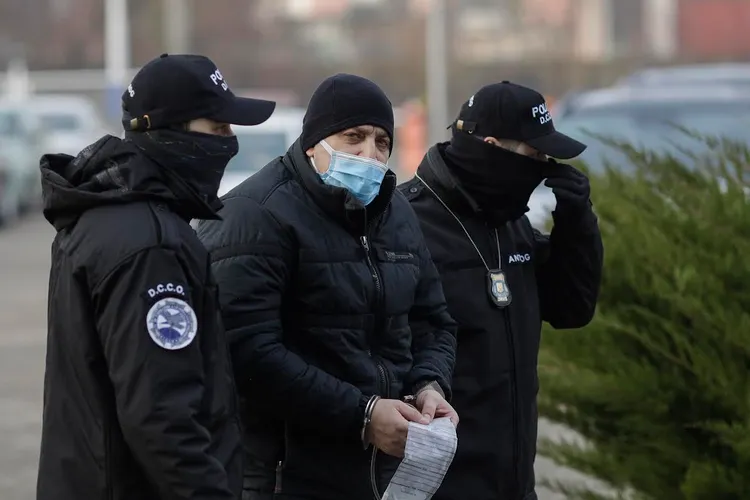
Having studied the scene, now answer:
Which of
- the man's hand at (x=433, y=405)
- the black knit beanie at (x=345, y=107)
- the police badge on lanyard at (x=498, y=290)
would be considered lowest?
the man's hand at (x=433, y=405)

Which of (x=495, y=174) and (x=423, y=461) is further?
(x=495, y=174)

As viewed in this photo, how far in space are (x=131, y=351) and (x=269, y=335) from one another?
1.72 ft

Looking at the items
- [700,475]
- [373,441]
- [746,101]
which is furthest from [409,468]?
[746,101]

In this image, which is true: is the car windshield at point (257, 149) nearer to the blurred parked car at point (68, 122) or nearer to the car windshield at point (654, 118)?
the car windshield at point (654, 118)

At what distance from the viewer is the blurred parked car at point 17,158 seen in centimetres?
2042

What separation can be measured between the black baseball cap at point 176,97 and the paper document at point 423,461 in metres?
0.79

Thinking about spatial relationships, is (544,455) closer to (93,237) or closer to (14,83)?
(93,237)

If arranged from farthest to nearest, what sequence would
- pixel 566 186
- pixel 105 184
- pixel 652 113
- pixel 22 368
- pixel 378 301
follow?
pixel 652 113
pixel 22 368
pixel 566 186
pixel 378 301
pixel 105 184

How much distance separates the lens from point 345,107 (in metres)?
3.34

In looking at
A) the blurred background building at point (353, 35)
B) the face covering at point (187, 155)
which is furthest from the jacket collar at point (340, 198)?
the blurred background building at point (353, 35)

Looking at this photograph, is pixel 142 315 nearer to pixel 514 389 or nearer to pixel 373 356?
pixel 373 356

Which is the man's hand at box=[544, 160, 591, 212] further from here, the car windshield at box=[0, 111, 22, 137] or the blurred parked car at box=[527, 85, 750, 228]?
the car windshield at box=[0, 111, 22, 137]

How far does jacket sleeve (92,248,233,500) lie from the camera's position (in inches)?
105

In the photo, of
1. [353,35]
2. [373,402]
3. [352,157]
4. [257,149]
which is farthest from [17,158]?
[353,35]
